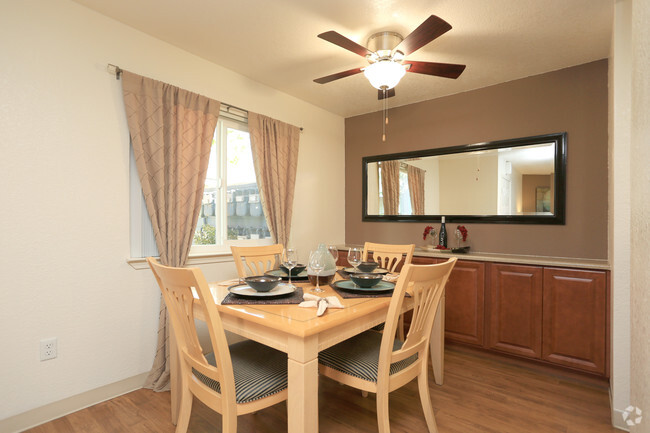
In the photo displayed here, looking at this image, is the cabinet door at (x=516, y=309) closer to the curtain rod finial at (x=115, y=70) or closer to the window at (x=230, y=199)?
the window at (x=230, y=199)

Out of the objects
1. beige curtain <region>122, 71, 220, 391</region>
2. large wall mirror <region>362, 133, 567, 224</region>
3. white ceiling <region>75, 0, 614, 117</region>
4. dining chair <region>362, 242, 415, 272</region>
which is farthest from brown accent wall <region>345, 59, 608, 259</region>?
beige curtain <region>122, 71, 220, 391</region>

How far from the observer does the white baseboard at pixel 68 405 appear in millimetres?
1816

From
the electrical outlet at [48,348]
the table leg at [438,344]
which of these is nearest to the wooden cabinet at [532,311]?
the table leg at [438,344]

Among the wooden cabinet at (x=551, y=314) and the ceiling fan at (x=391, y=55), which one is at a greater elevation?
the ceiling fan at (x=391, y=55)

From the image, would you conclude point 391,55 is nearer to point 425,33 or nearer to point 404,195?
point 425,33

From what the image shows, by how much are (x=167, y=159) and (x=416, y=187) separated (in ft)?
8.41

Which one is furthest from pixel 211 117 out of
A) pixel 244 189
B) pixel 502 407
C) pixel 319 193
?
pixel 502 407

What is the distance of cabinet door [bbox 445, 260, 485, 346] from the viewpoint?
2.84 metres

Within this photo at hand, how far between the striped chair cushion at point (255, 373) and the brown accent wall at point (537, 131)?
247 cm

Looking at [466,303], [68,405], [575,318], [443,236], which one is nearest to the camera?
[68,405]

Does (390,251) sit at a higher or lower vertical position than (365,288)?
higher

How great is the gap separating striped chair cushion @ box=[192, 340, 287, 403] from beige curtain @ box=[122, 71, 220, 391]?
1022 millimetres

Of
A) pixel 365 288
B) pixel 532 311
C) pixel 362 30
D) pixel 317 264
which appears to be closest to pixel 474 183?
pixel 532 311
